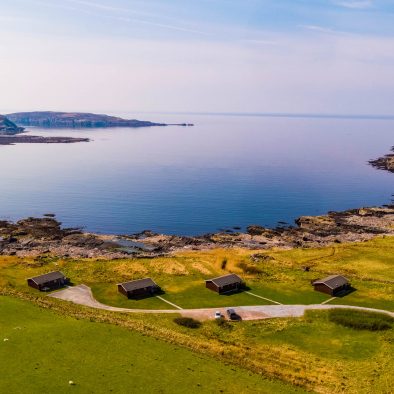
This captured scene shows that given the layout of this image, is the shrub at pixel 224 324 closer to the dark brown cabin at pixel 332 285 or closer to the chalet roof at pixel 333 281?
the dark brown cabin at pixel 332 285

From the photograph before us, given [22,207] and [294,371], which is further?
[22,207]

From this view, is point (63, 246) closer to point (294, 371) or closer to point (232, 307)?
point (232, 307)

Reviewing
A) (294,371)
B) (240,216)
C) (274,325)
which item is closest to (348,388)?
(294,371)

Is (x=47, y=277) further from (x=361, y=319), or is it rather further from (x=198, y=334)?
(x=361, y=319)

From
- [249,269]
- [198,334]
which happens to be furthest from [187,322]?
[249,269]

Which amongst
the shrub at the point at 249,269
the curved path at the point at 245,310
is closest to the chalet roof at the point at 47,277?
the curved path at the point at 245,310

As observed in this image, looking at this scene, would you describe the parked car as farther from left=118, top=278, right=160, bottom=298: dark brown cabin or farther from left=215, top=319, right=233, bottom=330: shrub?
left=118, top=278, right=160, bottom=298: dark brown cabin

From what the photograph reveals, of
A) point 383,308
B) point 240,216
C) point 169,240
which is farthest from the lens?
point 240,216

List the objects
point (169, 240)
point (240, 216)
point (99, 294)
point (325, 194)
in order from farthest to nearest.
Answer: point (325, 194) → point (240, 216) → point (169, 240) → point (99, 294)
